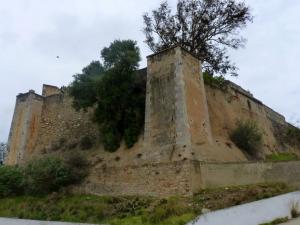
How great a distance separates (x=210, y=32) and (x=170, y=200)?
955 cm

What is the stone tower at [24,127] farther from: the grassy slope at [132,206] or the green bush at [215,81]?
the green bush at [215,81]

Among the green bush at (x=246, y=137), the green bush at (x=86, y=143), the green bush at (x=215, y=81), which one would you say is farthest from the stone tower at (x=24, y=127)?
the green bush at (x=246, y=137)

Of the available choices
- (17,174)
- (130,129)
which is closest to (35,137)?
(17,174)

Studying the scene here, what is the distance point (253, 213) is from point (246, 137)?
7460 millimetres

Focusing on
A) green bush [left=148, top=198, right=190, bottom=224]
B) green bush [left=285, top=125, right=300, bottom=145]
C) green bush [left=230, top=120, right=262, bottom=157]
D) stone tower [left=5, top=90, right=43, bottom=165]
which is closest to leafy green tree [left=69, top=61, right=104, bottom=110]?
stone tower [left=5, top=90, right=43, bottom=165]

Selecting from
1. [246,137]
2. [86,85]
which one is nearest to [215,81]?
[246,137]

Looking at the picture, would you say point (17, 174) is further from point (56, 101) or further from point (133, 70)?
point (133, 70)

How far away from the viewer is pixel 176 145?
39.2 ft

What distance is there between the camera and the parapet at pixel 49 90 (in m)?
20.3

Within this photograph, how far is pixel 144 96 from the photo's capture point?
46.3 feet

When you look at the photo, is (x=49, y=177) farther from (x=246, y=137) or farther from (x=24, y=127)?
(x=246, y=137)

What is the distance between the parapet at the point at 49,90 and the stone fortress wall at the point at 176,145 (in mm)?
3170

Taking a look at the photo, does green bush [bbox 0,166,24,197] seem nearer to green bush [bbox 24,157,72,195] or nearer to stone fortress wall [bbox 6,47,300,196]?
green bush [bbox 24,157,72,195]

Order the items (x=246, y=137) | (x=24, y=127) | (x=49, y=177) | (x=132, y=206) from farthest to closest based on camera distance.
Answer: (x=24, y=127), (x=246, y=137), (x=49, y=177), (x=132, y=206)
